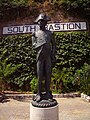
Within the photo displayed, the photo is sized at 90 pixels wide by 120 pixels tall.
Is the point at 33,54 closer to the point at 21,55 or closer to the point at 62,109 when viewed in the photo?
the point at 21,55

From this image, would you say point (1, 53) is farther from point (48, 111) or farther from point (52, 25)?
point (48, 111)

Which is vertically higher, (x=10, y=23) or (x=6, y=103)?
(x=10, y=23)

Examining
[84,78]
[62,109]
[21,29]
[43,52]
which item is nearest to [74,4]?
[21,29]

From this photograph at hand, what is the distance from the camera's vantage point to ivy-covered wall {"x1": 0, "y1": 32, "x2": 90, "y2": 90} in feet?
45.2

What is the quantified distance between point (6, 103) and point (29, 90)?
2.15m

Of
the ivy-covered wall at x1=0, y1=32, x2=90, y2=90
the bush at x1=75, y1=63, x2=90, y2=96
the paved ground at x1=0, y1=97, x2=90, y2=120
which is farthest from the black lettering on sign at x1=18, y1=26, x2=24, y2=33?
the paved ground at x1=0, y1=97, x2=90, y2=120

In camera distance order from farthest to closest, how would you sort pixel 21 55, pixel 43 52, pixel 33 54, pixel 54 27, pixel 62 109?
1. pixel 54 27
2. pixel 21 55
3. pixel 33 54
4. pixel 62 109
5. pixel 43 52

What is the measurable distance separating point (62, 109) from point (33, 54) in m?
3.93

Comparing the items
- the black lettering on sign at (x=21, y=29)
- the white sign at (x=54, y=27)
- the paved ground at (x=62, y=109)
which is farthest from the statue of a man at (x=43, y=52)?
the black lettering on sign at (x=21, y=29)

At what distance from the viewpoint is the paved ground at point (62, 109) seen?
9.88 meters

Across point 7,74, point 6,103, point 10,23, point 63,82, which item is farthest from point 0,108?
point 10,23

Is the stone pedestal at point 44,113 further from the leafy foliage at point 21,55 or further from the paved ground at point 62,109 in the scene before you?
the leafy foliage at point 21,55

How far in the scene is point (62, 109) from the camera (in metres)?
10.8

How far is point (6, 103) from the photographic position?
1177cm
